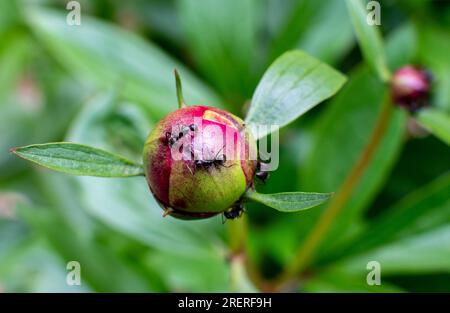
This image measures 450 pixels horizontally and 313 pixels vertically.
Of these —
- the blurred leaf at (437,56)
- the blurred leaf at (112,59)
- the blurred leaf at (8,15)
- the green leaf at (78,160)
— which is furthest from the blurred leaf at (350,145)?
the blurred leaf at (8,15)

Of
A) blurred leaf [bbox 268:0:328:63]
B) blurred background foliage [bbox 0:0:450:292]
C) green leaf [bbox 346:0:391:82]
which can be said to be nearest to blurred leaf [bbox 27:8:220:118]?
blurred background foliage [bbox 0:0:450:292]

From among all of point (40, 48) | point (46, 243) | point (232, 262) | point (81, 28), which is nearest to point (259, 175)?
point (232, 262)

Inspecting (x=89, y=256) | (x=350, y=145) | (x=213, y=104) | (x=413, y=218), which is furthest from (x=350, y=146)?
(x=89, y=256)

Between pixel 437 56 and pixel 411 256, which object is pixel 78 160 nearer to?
pixel 411 256

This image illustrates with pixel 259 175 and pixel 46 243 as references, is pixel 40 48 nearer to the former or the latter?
pixel 46 243

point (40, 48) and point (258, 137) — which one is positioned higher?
point (40, 48)

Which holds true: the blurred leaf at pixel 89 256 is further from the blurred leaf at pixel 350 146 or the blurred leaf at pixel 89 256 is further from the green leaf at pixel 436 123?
the green leaf at pixel 436 123
